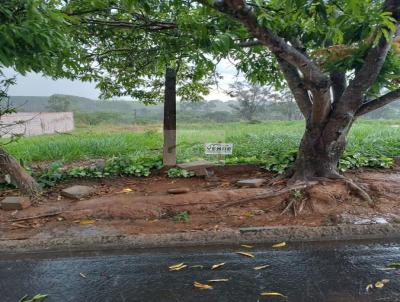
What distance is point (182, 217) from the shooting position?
3518 mm

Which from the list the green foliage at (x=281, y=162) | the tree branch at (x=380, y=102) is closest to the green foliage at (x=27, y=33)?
the green foliage at (x=281, y=162)

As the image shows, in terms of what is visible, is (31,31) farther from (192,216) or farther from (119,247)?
(192,216)

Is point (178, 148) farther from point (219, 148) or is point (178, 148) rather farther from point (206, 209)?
point (206, 209)

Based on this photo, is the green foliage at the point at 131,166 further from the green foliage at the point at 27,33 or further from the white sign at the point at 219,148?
the green foliage at the point at 27,33

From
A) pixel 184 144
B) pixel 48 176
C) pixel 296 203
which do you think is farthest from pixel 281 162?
pixel 48 176

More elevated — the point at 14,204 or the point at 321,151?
the point at 321,151

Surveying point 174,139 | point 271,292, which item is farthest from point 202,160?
point 271,292

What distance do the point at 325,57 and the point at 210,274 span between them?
278 centimetres

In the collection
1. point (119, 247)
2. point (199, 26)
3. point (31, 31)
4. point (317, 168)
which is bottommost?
point (119, 247)

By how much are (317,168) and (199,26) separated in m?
2.34

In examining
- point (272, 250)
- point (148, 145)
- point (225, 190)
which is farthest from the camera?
point (148, 145)

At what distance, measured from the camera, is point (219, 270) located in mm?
2529

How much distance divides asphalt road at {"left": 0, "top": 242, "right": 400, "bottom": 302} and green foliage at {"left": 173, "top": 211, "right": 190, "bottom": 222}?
56 cm

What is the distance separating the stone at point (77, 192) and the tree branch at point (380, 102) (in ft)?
12.1
